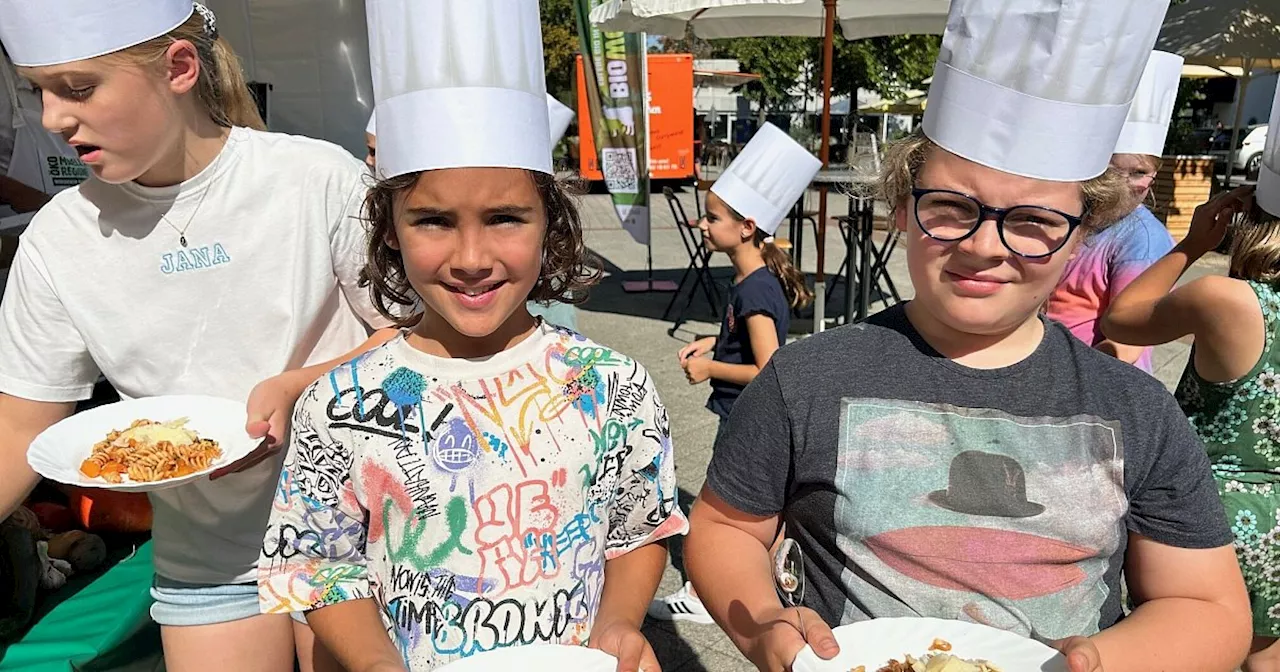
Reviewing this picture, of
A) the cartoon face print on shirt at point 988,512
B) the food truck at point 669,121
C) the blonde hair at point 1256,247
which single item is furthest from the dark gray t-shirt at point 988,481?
the food truck at point 669,121

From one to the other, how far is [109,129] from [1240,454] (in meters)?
2.61

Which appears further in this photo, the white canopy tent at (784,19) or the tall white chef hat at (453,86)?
the white canopy tent at (784,19)

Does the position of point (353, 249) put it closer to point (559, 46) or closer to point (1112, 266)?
point (1112, 266)

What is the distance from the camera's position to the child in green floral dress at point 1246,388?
1929mm

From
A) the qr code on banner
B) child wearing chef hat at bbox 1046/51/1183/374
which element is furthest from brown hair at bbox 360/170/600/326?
the qr code on banner

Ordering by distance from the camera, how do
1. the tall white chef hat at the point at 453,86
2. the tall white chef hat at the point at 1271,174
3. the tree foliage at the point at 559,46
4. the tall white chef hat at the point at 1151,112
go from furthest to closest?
the tree foliage at the point at 559,46 < the tall white chef hat at the point at 1151,112 < the tall white chef hat at the point at 1271,174 < the tall white chef hat at the point at 453,86

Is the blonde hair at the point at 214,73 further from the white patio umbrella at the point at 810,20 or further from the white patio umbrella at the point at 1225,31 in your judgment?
the white patio umbrella at the point at 1225,31

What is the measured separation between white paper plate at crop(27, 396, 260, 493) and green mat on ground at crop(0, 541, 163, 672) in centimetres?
92

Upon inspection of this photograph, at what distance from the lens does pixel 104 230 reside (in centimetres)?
171

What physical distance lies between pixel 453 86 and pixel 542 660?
Answer: 37.2 inches

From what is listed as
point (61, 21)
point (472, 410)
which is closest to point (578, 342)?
point (472, 410)

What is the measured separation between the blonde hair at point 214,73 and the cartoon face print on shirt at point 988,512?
151 cm

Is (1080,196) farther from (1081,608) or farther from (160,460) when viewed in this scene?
(160,460)

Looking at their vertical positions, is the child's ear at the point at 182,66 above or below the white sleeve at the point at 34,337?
above
